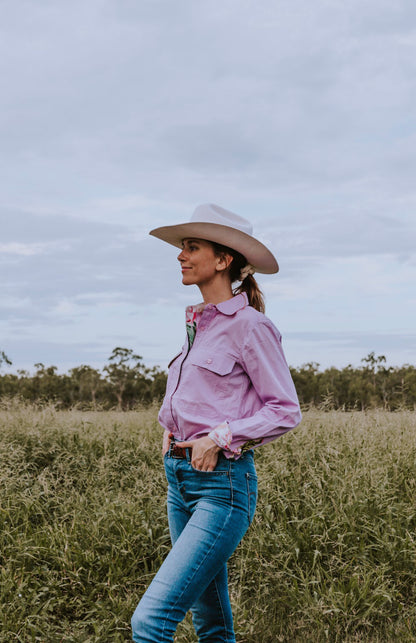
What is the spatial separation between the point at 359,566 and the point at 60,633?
7.41 feet

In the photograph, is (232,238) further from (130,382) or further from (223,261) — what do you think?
(130,382)

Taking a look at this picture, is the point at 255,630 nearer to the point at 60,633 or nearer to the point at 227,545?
the point at 60,633

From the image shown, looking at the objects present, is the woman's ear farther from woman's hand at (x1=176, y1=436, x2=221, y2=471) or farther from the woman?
woman's hand at (x1=176, y1=436, x2=221, y2=471)

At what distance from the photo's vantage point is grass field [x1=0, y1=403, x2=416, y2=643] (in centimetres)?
458

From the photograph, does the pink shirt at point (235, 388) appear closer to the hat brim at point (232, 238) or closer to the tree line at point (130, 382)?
the hat brim at point (232, 238)

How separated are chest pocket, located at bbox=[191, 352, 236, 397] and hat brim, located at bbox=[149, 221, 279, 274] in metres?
0.55

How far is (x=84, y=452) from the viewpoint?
7.15 meters

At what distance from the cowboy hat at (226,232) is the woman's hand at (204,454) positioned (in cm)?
93

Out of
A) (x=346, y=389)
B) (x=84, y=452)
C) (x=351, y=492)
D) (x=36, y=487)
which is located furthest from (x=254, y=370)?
(x=346, y=389)

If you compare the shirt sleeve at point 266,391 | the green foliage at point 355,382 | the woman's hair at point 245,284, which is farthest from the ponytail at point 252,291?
the green foliage at point 355,382

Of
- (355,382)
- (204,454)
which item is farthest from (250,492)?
(355,382)

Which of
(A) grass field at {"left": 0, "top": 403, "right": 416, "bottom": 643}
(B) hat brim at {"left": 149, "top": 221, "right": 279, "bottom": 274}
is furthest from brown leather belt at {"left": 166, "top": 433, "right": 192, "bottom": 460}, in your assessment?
(A) grass field at {"left": 0, "top": 403, "right": 416, "bottom": 643}

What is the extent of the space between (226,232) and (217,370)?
2.19ft

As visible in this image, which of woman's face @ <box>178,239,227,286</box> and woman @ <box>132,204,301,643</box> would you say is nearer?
woman @ <box>132,204,301,643</box>
